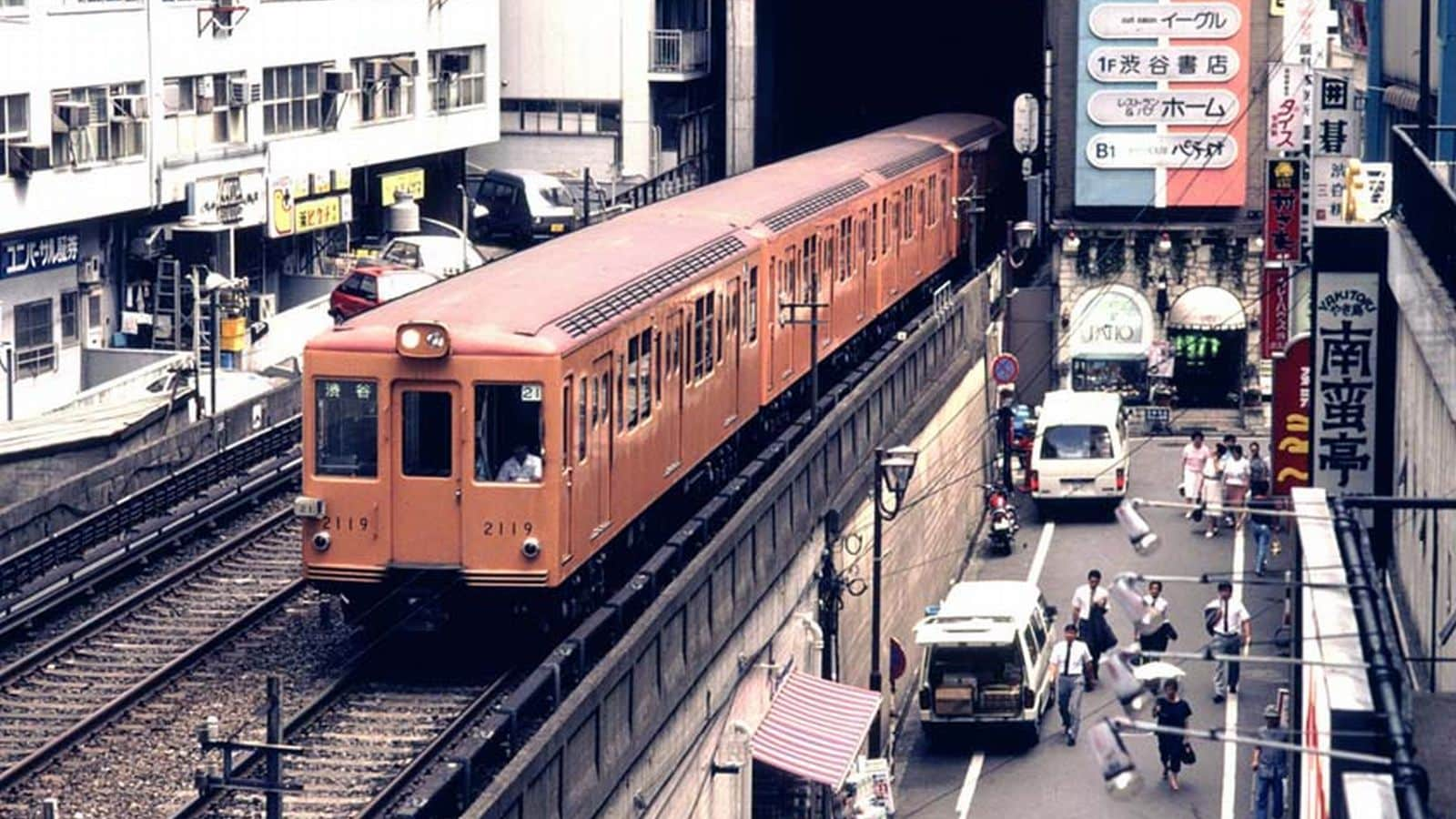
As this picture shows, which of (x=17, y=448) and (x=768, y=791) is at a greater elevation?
(x=17, y=448)

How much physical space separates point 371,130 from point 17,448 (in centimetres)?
2384

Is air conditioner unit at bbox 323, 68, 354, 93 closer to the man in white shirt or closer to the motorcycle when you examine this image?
the motorcycle

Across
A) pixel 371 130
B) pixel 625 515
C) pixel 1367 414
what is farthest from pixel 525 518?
pixel 371 130

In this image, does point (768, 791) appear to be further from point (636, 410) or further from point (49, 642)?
point (49, 642)

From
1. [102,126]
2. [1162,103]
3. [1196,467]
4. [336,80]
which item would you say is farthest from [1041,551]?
[336,80]

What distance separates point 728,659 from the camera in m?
23.3

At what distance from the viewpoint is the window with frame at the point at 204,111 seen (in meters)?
45.5

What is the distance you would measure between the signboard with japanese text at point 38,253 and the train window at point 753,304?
1622cm

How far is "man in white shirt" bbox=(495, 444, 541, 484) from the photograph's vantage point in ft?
65.2

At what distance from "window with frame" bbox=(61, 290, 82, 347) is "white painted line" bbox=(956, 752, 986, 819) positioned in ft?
61.2

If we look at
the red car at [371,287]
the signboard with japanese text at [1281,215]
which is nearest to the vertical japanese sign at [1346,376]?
the signboard with japanese text at [1281,215]

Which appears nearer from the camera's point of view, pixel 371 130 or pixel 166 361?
pixel 166 361

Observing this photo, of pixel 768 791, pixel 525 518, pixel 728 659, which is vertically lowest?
pixel 768 791

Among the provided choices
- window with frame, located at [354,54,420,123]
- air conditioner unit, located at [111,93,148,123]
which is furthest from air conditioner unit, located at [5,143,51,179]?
window with frame, located at [354,54,420,123]
